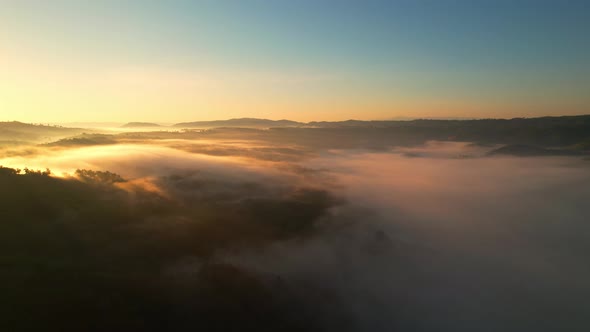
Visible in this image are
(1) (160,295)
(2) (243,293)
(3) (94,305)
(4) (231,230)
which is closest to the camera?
(3) (94,305)

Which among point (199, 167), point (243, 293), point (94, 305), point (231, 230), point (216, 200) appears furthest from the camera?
point (199, 167)

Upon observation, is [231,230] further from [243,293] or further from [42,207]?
[42,207]

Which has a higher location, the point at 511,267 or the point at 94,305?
the point at 94,305

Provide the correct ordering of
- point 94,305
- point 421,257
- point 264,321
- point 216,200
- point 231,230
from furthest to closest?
point 216,200, point 421,257, point 231,230, point 264,321, point 94,305

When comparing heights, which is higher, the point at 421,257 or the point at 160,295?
the point at 160,295

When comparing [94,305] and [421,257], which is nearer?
[94,305]

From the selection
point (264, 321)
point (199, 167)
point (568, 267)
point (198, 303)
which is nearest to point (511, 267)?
point (568, 267)

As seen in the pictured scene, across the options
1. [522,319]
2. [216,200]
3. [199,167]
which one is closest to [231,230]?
[216,200]

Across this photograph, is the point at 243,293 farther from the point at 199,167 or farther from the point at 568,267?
the point at 199,167

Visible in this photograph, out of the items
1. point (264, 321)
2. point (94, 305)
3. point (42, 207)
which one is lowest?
point (264, 321)
